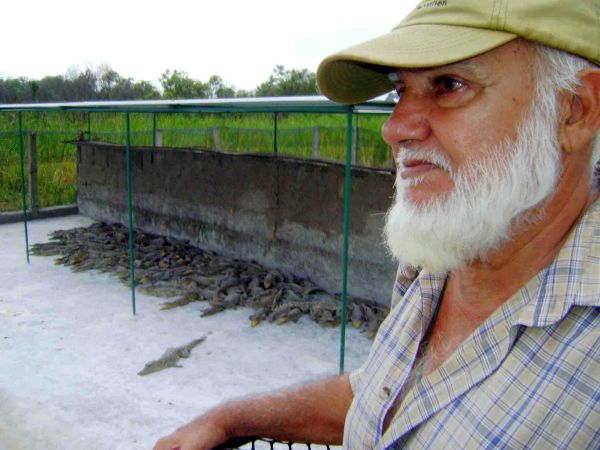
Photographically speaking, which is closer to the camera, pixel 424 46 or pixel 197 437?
pixel 424 46

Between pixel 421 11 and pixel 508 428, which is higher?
pixel 421 11

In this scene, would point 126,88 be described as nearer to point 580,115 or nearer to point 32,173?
point 32,173

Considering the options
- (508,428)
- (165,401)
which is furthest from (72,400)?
(508,428)

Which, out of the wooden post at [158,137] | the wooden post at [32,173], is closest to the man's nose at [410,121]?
the wooden post at [158,137]

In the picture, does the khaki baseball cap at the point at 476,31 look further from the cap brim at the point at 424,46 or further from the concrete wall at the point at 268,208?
the concrete wall at the point at 268,208

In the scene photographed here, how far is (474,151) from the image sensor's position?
1316 millimetres

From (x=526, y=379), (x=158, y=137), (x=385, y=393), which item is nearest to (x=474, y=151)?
(x=526, y=379)

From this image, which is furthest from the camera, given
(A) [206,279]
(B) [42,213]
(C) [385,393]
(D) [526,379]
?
(B) [42,213]

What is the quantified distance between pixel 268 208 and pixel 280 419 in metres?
5.85

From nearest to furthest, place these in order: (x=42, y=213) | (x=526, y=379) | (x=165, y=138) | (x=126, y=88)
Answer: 1. (x=526, y=379)
2. (x=42, y=213)
3. (x=165, y=138)
4. (x=126, y=88)

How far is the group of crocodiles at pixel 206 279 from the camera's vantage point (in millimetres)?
6164

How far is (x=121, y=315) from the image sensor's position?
627 cm

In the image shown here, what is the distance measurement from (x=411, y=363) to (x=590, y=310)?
0.48 meters

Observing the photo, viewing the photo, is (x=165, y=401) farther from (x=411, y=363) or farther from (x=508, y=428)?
(x=508, y=428)
